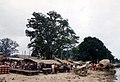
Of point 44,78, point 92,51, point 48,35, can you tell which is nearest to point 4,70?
point 44,78

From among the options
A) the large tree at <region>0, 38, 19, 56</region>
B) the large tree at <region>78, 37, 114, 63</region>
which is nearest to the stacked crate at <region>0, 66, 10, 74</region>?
the large tree at <region>78, 37, 114, 63</region>

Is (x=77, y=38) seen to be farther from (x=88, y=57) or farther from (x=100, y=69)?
(x=100, y=69)

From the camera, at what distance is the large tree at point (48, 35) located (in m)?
73.6

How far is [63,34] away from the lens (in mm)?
76750

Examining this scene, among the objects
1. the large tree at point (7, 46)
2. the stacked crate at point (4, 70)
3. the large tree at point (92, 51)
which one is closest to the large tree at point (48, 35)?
the large tree at point (92, 51)

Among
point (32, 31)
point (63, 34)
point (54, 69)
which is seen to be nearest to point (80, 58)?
point (63, 34)

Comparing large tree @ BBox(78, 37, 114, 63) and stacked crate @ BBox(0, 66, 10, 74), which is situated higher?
large tree @ BBox(78, 37, 114, 63)

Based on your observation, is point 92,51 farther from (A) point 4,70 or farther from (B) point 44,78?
(B) point 44,78

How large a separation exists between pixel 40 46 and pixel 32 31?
19.8 feet

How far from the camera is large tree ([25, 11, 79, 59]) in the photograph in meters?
73.6

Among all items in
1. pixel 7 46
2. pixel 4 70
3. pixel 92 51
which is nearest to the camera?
pixel 4 70

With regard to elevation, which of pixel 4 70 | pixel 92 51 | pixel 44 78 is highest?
pixel 92 51

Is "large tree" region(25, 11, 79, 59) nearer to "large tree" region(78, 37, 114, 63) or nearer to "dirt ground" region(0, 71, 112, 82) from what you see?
"large tree" region(78, 37, 114, 63)

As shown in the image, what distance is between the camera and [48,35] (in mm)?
74625
